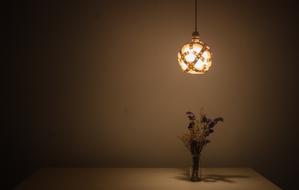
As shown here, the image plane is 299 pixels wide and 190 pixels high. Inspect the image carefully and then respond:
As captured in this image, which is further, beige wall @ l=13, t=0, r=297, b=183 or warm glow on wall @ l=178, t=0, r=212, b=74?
beige wall @ l=13, t=0, r=297, b=183

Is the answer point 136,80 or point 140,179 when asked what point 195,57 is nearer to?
point 136,80

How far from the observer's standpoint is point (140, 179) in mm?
2596

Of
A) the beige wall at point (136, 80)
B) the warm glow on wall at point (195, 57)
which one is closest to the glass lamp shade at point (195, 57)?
the warm glow on wall at point (195, 57)

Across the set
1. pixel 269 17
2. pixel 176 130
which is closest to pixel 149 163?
pixel 176 130

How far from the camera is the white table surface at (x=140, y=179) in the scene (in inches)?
95.0

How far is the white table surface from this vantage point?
2.41 m

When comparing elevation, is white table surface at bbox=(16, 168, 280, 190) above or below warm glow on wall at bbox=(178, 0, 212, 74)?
below

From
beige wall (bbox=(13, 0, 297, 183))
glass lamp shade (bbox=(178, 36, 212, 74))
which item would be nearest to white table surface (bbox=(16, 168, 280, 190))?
beige wall (bbox=(13, 0, 297, 183))

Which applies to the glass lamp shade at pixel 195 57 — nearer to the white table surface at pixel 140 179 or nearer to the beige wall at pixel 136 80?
the beige wall at pixel 136 80

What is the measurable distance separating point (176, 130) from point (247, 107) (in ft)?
1.80

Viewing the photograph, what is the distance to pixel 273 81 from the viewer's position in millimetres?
3064

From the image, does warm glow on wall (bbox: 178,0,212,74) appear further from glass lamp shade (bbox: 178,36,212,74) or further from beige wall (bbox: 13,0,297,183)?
beige wall (bbox: 13,0,297,183)

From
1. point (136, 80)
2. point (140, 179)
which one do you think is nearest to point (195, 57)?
point (136, 80)

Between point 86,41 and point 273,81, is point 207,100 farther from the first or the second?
point 86,41
